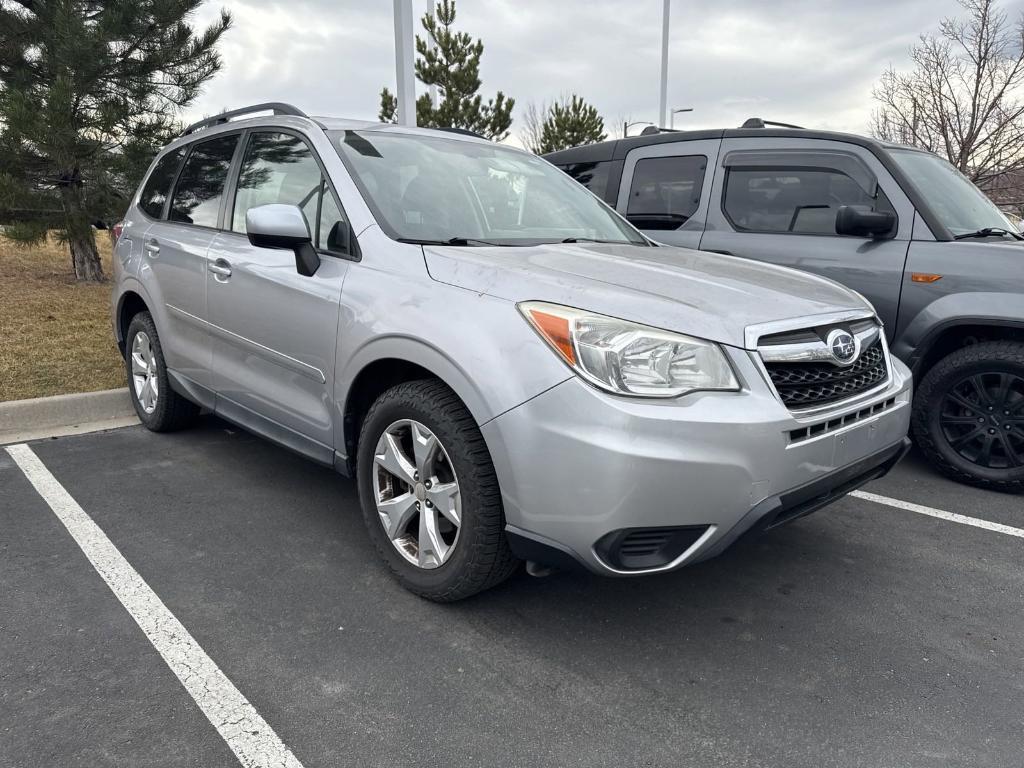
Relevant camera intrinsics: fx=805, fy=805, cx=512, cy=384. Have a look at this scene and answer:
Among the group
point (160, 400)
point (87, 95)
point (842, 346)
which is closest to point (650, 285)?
point (842, 346)

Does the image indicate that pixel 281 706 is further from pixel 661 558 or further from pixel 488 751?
pixel 661 558

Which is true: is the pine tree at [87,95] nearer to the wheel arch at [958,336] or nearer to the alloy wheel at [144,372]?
the alloy wheel at [144,372]

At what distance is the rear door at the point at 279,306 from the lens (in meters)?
3.18

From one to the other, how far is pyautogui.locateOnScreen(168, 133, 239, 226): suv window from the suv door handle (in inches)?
13.4

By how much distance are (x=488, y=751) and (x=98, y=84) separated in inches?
404

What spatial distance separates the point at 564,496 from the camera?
2340 millimetres

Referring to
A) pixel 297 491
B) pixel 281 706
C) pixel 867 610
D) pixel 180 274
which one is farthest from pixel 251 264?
pixel 867 610

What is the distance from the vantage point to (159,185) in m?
4.86

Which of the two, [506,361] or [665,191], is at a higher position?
[665,191]

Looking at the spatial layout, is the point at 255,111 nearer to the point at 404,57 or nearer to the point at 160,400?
the point at 160,400

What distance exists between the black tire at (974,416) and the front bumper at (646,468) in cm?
221

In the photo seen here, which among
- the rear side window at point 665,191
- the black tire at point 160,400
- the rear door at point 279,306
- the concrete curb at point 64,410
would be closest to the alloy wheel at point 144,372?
the black tire at point 160,400

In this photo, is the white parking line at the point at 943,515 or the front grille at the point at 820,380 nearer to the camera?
the front grille at the point at 820,380

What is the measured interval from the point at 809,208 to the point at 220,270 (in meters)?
3.42
